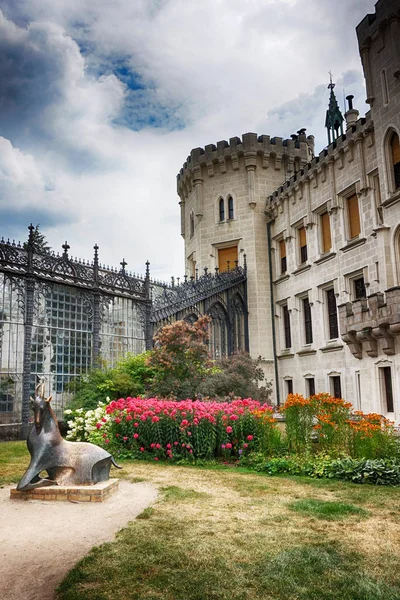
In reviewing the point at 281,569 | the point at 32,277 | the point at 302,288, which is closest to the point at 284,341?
the point at 302,288

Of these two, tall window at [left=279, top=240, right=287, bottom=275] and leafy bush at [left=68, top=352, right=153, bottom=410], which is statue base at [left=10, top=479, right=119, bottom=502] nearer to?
leafy bush at [left=68, top=352, right=153, bottom=410]

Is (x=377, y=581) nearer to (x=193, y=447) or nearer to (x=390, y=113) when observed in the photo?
(x=193, y=447)

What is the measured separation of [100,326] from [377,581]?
14.4 m

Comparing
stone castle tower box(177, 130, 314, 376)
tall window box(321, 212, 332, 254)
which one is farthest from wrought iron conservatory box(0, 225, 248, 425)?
tall window box(321, 212, 332, 254)

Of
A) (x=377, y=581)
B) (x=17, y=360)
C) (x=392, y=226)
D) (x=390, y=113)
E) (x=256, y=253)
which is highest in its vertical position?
(x=390, y=113)

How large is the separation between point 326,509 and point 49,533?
11.4 feet

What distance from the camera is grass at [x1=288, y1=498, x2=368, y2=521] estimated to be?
6.05 metres

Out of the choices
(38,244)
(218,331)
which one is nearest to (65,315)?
(38,244)

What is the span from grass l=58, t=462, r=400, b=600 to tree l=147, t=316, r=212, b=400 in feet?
24.4

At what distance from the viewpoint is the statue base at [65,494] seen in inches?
272

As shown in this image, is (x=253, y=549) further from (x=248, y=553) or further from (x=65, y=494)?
(x=65, y=494)

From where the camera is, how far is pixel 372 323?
53.6 ft

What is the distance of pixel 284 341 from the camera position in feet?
82.0

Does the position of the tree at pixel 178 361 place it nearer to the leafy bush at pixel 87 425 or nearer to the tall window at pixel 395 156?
the leafy bush at pixel 87 425
